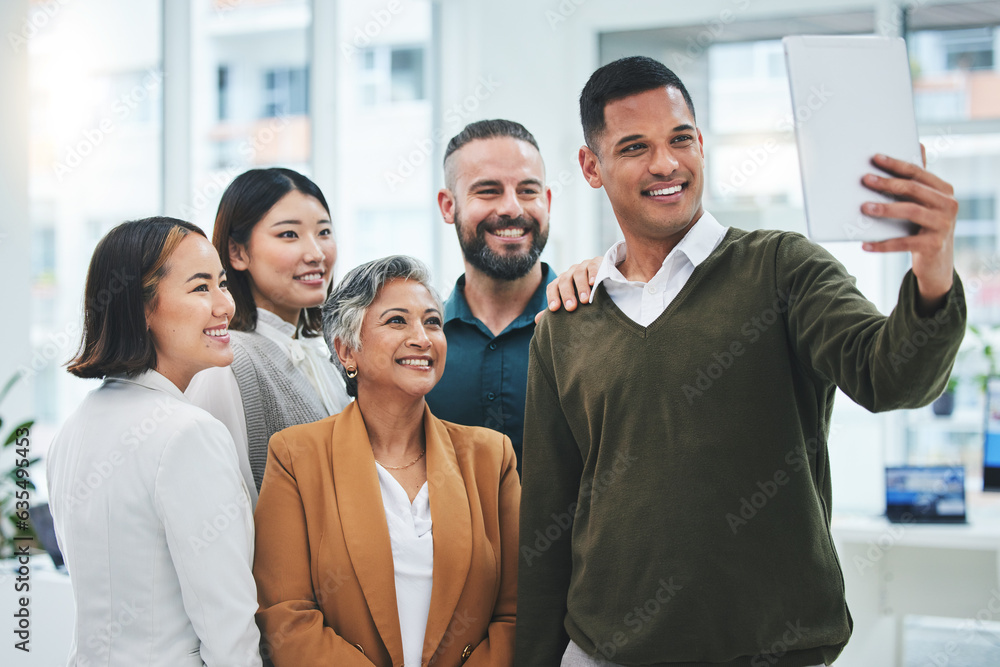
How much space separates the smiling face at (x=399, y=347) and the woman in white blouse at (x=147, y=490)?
37 centimetres

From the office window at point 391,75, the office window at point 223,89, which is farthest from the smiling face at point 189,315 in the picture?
the office window at point 391,75

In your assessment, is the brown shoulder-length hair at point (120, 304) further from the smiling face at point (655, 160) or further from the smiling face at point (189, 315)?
the smiling face at point (655, 160)

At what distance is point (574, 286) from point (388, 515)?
24.4 inches

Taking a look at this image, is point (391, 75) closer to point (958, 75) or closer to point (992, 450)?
point (958, 75)

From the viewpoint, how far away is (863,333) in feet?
3.99

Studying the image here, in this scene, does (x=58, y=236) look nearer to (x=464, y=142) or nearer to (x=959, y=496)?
(x=464, y=142)

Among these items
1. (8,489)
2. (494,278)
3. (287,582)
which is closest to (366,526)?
(287,582)

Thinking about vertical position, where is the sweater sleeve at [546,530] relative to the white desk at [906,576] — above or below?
above

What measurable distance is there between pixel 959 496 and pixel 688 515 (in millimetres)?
2849

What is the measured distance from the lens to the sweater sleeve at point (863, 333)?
111cm

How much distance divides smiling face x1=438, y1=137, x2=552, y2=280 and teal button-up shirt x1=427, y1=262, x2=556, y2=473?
162mm

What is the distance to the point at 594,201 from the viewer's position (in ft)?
16.4

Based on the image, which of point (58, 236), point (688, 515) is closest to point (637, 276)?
point (688, 515)

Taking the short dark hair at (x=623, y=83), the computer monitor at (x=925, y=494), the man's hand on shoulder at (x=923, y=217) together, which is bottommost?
the computer monitor at (x=925, y=494)
